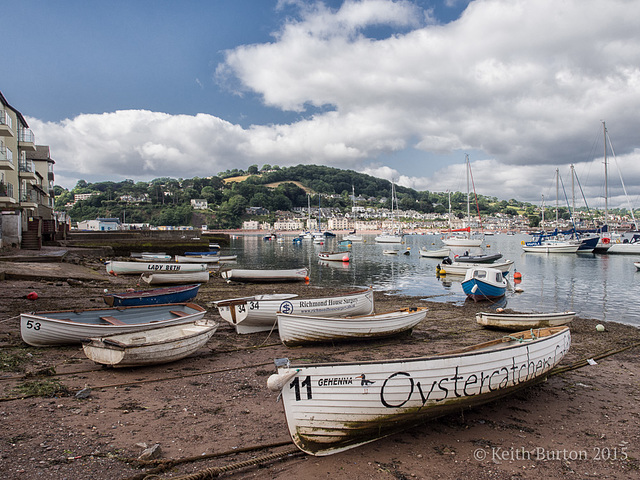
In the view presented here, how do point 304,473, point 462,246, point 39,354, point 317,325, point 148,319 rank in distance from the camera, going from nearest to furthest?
point 304,473 < point 39,354 < point 317,325 < point 148,319 < point 462,246

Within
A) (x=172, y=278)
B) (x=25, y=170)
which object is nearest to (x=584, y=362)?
(x=172, y=278)

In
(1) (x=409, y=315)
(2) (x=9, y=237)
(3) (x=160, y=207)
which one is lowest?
(1) (x=409, y=315)

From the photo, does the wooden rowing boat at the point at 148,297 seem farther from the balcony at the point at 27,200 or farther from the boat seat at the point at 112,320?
the balcony at the point at 27,200

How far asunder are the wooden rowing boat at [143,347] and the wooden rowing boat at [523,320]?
10.4 meters

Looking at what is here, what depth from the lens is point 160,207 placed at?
179 meters

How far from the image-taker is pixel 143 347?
9469 mm

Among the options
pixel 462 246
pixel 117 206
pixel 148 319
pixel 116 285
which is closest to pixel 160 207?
pixel 117 206

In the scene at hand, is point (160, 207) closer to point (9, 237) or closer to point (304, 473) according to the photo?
point (9, 237)

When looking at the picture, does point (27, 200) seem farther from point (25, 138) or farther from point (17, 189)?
point (25, 138)

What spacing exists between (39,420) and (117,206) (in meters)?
185

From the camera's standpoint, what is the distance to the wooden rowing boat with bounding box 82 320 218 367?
935 centimetres

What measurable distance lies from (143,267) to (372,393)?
98.9 feet

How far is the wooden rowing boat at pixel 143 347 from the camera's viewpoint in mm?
9352

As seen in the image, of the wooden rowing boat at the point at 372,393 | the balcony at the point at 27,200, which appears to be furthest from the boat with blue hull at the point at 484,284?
the balcony at the point at 27,200
